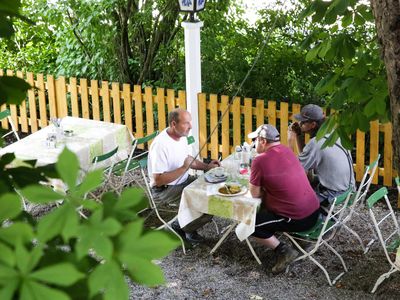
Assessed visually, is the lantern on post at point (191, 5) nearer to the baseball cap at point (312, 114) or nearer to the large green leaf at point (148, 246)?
the baseball cap at point (312, 114)

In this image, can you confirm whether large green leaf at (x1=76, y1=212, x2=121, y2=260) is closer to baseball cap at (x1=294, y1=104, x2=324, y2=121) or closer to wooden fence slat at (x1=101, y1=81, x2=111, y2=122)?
baseball cap at (x1=294, y1=104, x2=324, y2=121)

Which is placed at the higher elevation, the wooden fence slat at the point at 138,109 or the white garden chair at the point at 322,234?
the wooden fence slat at the point at 138,109

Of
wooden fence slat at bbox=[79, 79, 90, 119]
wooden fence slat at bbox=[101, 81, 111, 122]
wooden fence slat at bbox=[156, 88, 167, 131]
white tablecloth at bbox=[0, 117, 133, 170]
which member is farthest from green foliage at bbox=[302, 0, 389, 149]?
wooden fence slat at bbox=[79, 79, 90, 119]

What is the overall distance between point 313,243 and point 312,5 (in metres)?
3.16

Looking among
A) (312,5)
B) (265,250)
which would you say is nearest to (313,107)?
Answer: (265,250)

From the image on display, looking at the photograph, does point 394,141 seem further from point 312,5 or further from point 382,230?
point 382,230

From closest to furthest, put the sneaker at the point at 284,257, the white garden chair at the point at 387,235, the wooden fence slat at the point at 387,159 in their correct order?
the white garden chair at the point at 387,235, the sneaker at the point at 284,257, the wooden fence slat at the point at 387,159

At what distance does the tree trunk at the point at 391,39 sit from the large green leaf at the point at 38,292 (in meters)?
1.61

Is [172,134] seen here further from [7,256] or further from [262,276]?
[7,256]

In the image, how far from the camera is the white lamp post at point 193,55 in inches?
305

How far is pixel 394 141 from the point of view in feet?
7.80

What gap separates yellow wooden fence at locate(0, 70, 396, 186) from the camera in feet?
25.8

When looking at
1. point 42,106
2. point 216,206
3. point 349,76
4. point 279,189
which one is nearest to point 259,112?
point 216,206

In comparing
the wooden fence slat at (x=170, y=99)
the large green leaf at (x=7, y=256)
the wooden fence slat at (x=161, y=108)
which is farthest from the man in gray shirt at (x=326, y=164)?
the large green leaf at (x=7, y=256)
